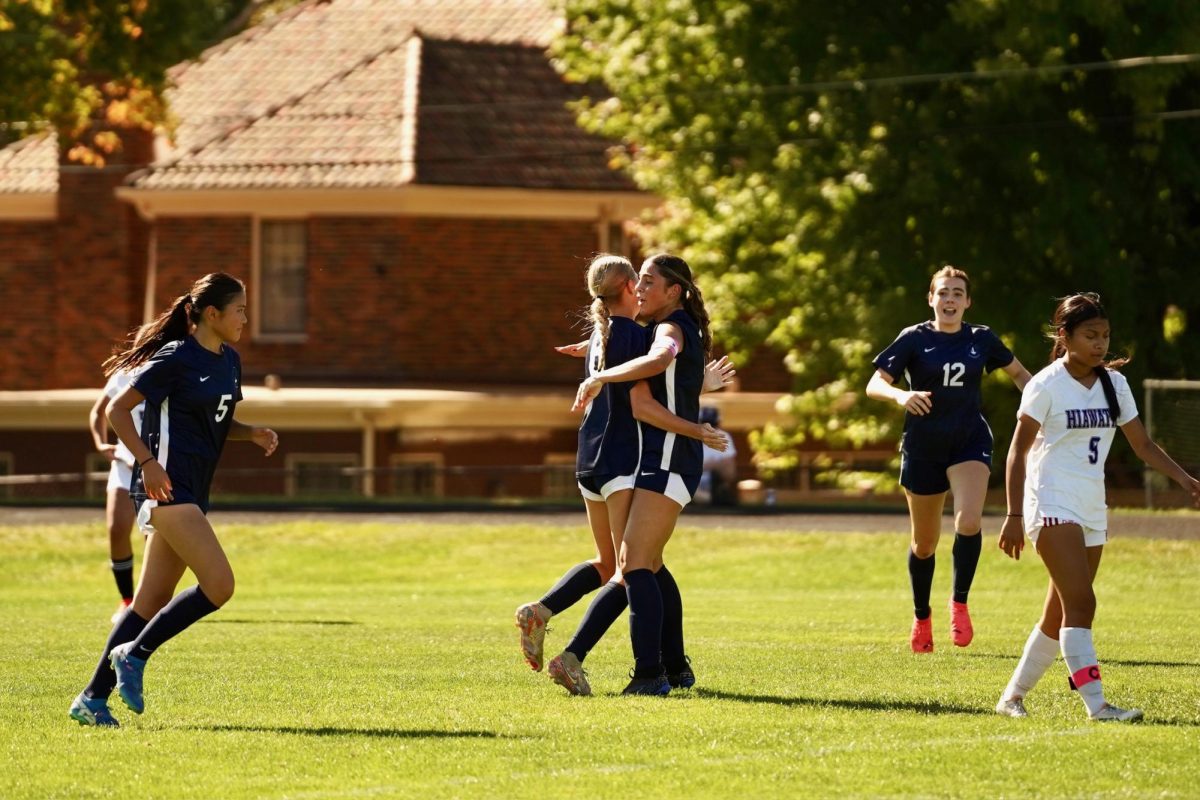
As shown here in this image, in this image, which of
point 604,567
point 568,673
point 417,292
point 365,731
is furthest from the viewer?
point 417,292

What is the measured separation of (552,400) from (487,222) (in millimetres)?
3107

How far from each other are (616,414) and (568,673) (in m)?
1.21

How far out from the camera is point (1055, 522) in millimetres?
9219

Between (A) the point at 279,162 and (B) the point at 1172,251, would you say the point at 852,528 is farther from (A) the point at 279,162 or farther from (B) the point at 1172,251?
(A) the point at 279,162

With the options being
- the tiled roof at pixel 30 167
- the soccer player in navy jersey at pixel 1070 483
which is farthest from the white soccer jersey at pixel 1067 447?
the tiled roof at pixel 30 167

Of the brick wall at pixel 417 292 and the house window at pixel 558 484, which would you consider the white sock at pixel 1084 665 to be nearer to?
the house window at pixel 558 484

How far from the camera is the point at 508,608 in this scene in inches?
691

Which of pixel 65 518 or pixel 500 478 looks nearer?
pixel 65 518

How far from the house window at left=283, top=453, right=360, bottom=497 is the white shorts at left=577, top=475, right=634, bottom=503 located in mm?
21337

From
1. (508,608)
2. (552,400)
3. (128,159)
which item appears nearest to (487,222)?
(552,400)

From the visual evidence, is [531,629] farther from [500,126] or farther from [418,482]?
[500,126]

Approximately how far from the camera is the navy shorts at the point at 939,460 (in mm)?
12992

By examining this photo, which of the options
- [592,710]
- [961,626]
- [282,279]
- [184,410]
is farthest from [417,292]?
[592,710]

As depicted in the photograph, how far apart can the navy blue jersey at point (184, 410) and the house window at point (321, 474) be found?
21899mm
